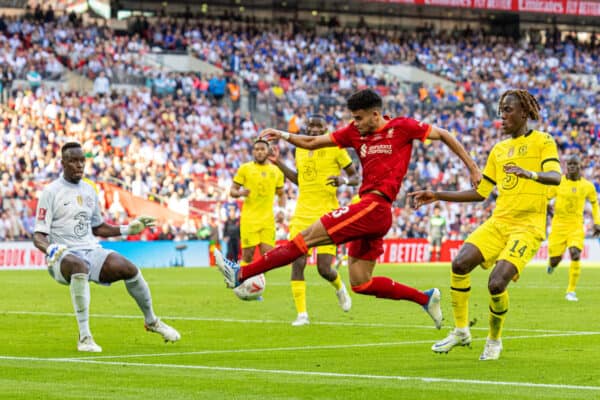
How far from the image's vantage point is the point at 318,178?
17.4m

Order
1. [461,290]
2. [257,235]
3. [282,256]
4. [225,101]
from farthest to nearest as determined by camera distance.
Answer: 1. [225,101]
2. [257,235]
3. [461,290]
4. [282,256]

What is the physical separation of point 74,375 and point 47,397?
1.33 m

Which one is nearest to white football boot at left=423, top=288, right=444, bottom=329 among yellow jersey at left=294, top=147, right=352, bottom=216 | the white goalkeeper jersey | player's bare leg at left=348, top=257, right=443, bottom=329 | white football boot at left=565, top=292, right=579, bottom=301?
player's bare leg at left=348, top=257, right=443, bottom=329

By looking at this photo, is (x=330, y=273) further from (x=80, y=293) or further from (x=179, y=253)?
(x=179, y=253)

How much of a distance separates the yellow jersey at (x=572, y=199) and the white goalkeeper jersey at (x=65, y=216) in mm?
11708

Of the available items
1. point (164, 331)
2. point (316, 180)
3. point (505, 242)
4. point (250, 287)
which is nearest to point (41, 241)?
point (164, 331)

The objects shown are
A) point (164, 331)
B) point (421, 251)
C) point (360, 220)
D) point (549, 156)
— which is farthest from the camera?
point (421, 251)

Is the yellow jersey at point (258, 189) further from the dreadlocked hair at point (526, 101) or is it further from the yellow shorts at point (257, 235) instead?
the dreadlocked hair at point (526, 101)

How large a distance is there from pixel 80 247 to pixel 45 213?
53 cm

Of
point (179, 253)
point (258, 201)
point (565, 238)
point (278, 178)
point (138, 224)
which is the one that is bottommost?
point (179, 253)

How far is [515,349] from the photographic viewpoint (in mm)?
12820

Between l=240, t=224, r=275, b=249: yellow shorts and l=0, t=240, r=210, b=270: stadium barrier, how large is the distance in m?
15.8

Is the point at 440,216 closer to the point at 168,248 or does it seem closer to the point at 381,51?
the point at 168,248

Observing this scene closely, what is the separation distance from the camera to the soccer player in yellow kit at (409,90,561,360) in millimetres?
11781
